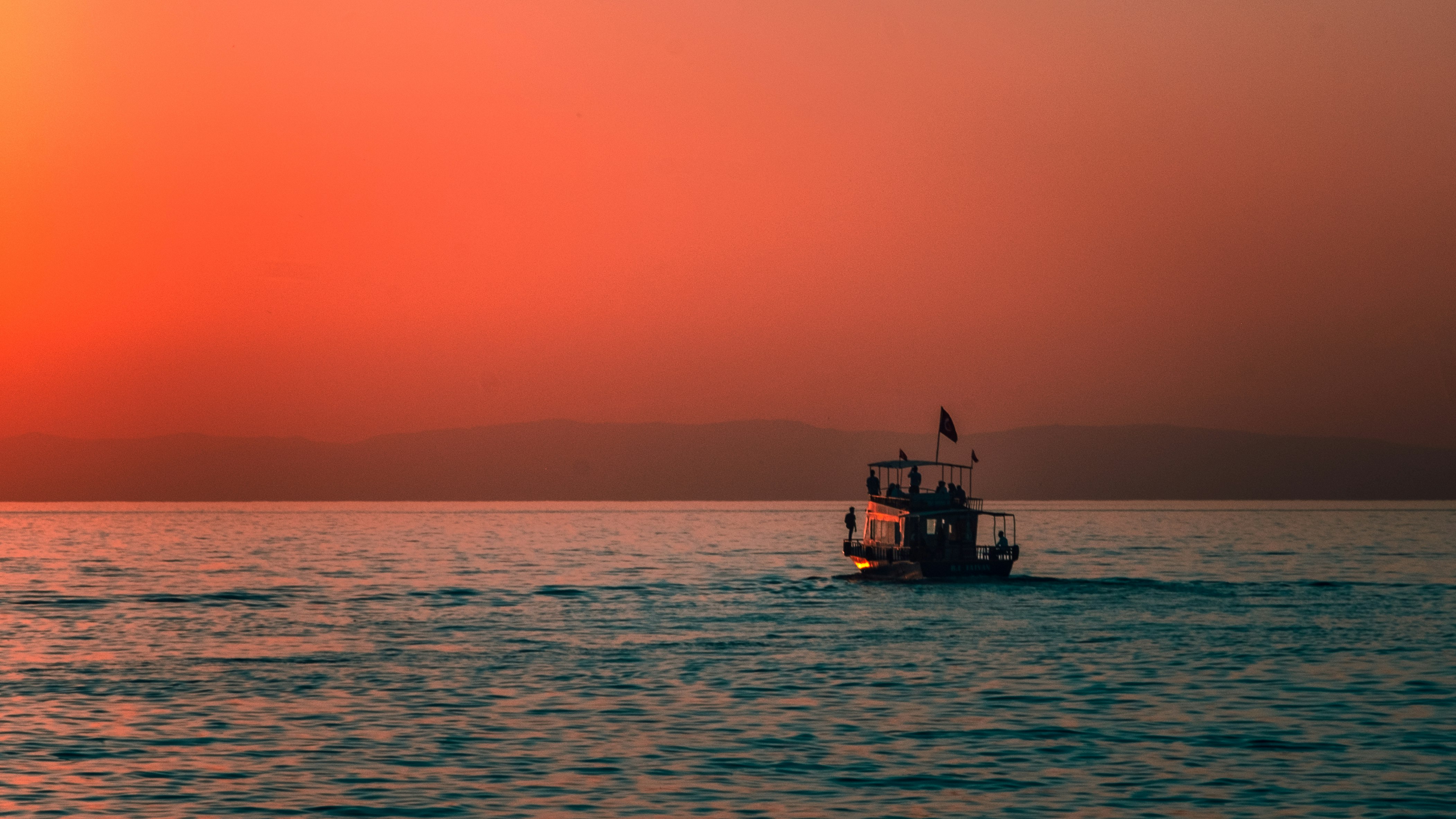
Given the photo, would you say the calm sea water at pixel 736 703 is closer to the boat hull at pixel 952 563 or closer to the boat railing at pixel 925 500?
the boat hull at pixel 952 563

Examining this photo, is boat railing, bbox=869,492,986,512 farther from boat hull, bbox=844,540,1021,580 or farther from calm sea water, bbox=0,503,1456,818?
calm sea water, bbox=0,503,1456,818

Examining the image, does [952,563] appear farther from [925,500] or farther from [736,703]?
[736,703]

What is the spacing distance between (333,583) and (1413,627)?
6497cm

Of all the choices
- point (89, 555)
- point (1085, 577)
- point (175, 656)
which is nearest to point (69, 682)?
point (175, 656)

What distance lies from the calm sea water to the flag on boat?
27.3ft

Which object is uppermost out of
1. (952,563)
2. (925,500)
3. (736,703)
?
(925,500)

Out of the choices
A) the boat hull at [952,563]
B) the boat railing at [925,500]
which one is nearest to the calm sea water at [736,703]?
the boat hull at [952,563]

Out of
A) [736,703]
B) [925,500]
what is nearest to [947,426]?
[925,500]

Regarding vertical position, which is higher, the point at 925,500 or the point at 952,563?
the point at 925,500

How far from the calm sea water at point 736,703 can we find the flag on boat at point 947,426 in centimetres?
832

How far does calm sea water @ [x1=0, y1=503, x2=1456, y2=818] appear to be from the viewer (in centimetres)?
2758

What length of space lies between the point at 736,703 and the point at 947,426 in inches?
1648

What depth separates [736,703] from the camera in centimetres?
3891

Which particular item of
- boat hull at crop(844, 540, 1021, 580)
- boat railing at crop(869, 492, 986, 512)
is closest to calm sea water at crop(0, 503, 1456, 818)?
boat hull at crop(844, 540, 1021, 580)
